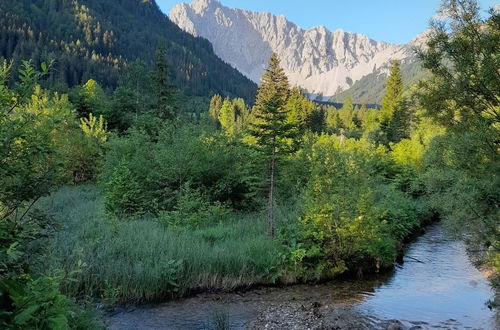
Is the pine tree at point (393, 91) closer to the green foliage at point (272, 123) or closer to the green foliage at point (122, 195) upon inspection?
the green foliage at point (272, 123)

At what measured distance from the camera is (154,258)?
10.7m

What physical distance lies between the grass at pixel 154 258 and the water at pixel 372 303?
19.6 inches

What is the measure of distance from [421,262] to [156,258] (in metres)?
9.88

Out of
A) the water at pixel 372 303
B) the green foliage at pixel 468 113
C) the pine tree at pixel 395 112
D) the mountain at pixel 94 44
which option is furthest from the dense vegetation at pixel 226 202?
the mountain at pixel 94 44

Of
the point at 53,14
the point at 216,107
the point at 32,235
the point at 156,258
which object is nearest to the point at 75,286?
the point at 156,258

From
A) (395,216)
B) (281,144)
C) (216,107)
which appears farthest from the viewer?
(216,107)

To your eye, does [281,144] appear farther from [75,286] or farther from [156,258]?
[75,286]

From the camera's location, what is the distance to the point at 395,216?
18750mm

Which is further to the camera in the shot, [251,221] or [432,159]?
[251,221]

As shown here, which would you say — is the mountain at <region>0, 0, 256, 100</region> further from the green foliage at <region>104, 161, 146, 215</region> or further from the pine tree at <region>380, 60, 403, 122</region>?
the green foliage at <region>104, 161, 146, 215</region>

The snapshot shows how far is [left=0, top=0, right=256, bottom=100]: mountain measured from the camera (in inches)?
4195

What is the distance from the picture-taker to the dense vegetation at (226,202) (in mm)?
3910

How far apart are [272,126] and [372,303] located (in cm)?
649

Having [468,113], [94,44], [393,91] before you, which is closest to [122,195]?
[468,113]
